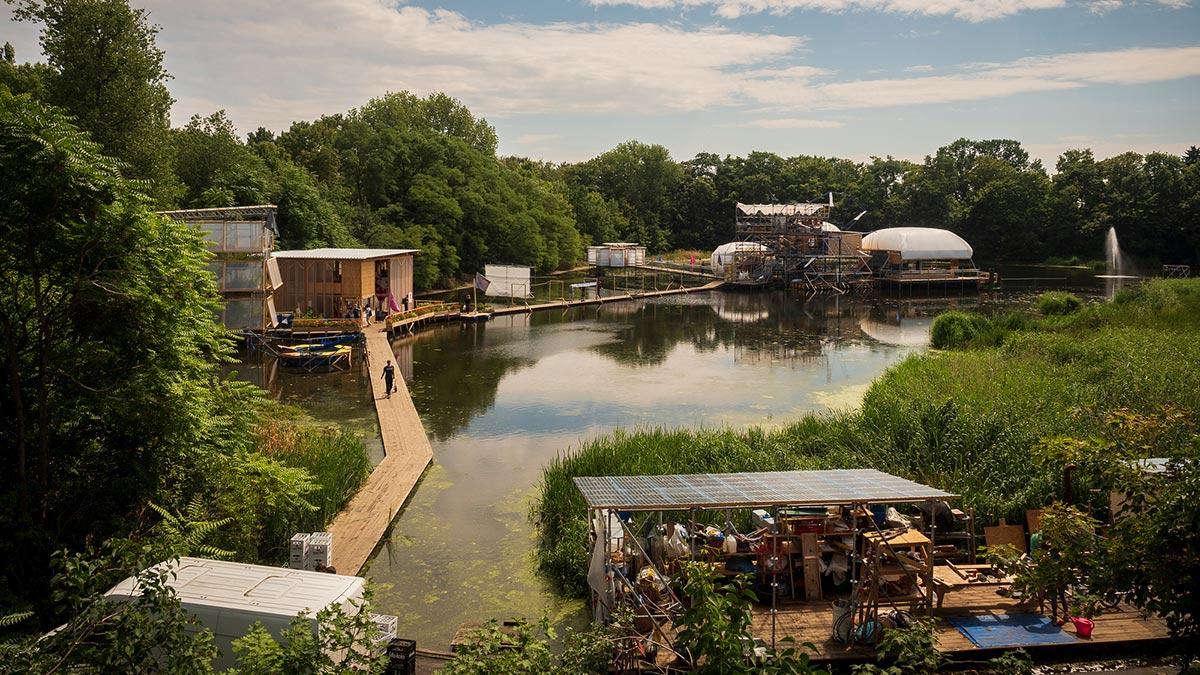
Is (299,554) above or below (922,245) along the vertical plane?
below

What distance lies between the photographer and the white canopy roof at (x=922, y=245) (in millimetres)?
64000

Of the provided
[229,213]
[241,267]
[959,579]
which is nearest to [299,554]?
[959,579]

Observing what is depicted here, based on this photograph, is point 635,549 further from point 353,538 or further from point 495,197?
point 495,197

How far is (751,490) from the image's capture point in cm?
1263

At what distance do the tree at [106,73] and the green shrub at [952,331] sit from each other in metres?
32.8

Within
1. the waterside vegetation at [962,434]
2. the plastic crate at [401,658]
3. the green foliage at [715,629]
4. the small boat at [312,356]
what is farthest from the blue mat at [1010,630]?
the small boat at [312,356]

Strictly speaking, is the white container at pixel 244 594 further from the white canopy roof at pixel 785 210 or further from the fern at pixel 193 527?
the white canopy roof at pixel 785 210

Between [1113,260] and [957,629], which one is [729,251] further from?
[957,629]

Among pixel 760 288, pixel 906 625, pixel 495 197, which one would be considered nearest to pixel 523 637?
pixel 906 625

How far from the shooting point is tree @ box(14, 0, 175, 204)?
108 ft

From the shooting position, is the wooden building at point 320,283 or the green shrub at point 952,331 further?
the wooden building at point 320,283

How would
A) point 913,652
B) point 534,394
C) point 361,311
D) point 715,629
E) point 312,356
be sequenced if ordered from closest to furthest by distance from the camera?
point 715,629, point 913,652, point 534,394, point 312,356, point 361,311

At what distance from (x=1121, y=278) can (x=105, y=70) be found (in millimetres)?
70728

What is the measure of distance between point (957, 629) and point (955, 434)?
284 inches
